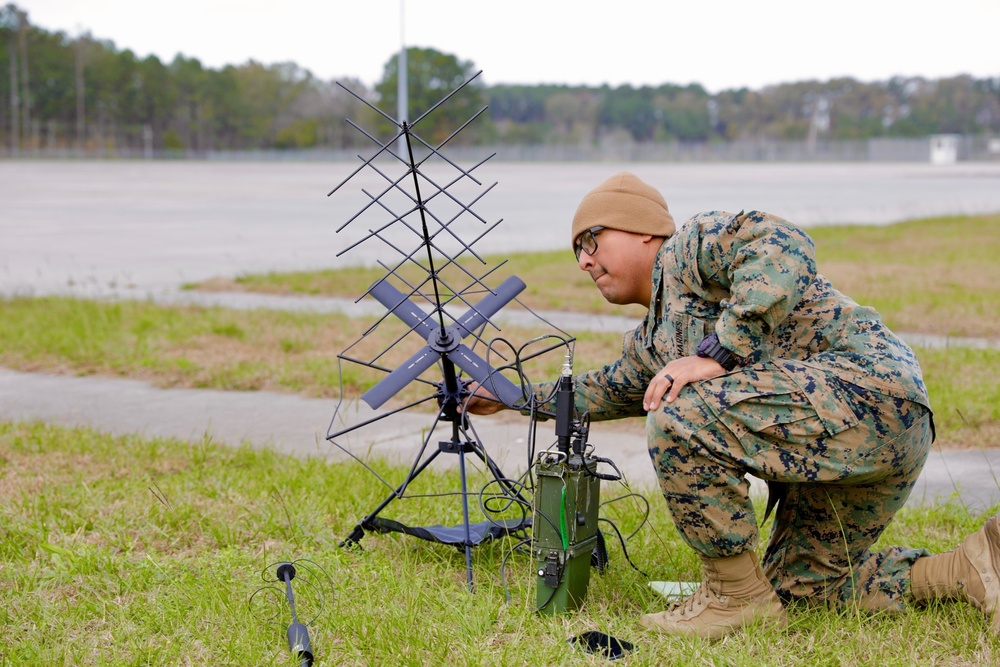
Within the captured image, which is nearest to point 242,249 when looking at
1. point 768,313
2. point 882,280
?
point 882,280

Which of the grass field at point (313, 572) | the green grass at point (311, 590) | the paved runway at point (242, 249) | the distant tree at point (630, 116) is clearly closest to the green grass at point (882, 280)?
the paved runway at point (242, 249)

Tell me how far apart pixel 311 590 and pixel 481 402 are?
0.84 meters

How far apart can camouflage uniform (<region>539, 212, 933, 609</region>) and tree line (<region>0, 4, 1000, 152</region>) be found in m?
88.5

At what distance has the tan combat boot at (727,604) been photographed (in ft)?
10.3

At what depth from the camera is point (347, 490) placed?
4.62 meters

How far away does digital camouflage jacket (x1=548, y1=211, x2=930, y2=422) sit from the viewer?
9.43 feet

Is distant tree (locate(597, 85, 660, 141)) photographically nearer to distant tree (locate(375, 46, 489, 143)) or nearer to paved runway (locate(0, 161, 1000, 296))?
distant tree (locate(375, 46, 489, 143))

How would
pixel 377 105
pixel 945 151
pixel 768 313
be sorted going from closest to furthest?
pixel 768 313 → pixel 945 151 → pixel 377 105

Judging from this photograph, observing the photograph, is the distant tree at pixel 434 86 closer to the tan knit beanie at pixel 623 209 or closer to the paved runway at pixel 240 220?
the paved runway at pixel 240 220

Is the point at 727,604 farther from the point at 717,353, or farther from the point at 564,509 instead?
the point at 717,353

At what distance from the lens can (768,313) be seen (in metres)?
2.87

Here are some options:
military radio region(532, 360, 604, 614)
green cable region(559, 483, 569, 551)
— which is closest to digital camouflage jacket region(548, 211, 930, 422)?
military radio region(532, 360, 604, 614)

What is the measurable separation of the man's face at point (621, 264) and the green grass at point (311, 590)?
100cm

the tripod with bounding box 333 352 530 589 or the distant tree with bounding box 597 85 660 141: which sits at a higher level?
the distant tree with bounding box 597 85 660 141
